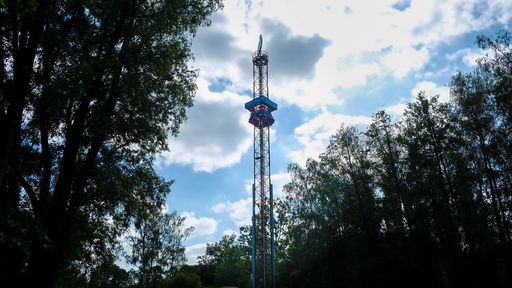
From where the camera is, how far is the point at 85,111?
9.91 metres

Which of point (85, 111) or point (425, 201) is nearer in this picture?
point (85, 111)

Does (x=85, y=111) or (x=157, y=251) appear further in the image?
(x=157, y=251)

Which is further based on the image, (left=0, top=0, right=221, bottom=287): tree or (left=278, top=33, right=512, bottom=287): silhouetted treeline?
(left=278, top=33, right=512, bottom=287): silhouetted treeline

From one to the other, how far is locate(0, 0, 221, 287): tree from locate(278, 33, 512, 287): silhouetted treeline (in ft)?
61.7

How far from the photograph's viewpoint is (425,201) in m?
25.2

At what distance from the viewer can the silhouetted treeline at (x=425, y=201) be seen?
2161 centimetres

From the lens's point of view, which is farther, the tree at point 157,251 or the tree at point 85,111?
the tree at point 157,251

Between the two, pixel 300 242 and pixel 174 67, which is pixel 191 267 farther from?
pixel 174 67

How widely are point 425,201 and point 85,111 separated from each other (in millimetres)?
24001

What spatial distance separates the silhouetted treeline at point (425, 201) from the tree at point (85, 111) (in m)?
18.8

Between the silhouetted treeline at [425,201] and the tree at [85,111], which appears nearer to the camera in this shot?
the tree at [85,111]

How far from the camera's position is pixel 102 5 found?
1046 cm

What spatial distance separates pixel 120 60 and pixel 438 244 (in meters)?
24.6

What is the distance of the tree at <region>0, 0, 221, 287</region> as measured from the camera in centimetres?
883
